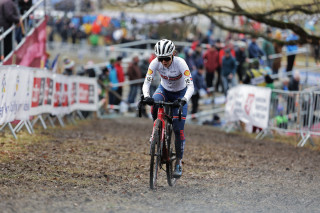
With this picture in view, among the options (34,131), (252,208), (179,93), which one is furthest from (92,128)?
(252,208)

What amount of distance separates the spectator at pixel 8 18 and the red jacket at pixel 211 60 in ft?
34.1

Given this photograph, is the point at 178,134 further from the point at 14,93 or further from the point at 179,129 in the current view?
the point at 14,93

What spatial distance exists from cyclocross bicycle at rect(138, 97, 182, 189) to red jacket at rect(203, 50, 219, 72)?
15695mm

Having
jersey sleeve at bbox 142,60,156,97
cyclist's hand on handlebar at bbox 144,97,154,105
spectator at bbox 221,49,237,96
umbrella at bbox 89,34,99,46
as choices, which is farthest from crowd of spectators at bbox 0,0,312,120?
cyclist's hand on handlebar at bbox 144,97,154,105

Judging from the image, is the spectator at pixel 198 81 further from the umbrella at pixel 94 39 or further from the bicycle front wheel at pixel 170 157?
the bicycle front wheel at pixel 170 157

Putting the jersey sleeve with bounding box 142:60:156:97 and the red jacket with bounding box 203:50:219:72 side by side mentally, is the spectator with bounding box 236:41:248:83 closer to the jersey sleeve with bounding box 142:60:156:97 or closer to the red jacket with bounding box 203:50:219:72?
the red jacket with bounding box 203:50:219:72

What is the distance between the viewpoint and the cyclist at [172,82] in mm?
8656

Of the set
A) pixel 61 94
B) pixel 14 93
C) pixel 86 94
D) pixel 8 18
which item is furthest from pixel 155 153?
pixel 86 94

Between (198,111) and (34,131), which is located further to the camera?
(198,111)

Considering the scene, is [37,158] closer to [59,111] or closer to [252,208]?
[252,208]

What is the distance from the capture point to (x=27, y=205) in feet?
23.7

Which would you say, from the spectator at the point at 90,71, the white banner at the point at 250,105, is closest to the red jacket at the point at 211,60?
the white banner at the point at 250,105

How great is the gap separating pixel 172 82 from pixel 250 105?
9.80 meters

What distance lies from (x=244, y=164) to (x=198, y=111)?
1216 cm
